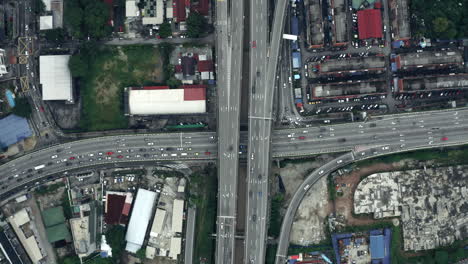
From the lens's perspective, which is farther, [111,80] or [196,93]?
[111,80]

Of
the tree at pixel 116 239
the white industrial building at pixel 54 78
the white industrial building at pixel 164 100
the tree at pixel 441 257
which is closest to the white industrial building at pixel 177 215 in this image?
the tree at pixel 116 239

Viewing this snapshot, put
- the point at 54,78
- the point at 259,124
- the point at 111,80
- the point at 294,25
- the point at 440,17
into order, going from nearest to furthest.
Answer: the point at 259,124 < the point at 54,78 < the point at 440,17 < the point at 111,80 < the point at 294,25

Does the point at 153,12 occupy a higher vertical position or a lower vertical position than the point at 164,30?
higher

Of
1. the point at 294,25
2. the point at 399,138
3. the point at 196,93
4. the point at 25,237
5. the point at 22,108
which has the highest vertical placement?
the point at 294,25

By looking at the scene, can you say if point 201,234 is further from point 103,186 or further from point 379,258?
point 379,258

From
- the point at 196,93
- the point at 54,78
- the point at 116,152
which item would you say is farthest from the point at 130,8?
the point at 116,152

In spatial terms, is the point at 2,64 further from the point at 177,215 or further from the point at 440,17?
the point at 440,17

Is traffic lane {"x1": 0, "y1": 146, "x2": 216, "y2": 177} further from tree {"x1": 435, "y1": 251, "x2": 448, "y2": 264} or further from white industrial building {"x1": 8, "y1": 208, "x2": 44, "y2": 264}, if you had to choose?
tree {"x1": 435, "y1": 251, "x2": 448, "y2": 264}

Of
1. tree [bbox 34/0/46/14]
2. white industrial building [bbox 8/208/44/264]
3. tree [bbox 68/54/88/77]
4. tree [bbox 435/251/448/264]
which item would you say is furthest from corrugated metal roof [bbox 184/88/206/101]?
tree [bbox 435/251/448/264]
